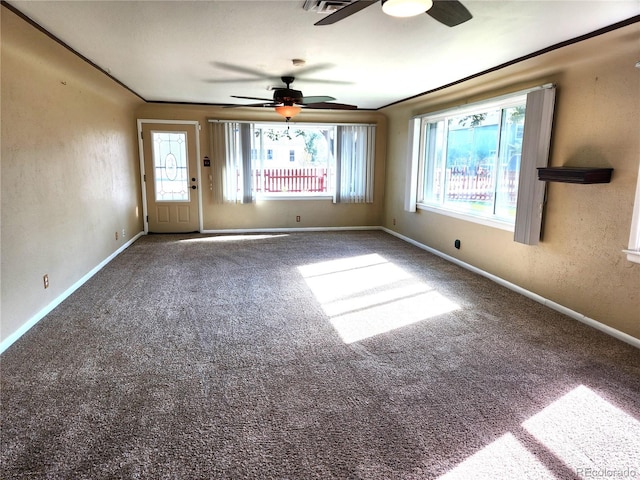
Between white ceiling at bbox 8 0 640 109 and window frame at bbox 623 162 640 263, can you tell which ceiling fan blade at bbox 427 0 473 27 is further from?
window frame at bbox 623 162 640 263

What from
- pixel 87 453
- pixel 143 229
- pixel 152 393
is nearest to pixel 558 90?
pixel 152 393

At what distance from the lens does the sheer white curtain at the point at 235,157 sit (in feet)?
24.1

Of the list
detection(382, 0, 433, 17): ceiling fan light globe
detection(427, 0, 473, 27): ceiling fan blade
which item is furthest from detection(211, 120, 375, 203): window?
detection(382, 0, 433, 17): ceiling fan light globe

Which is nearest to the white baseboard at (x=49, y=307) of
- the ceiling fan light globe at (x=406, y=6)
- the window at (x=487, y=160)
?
the ceiling fan light globe at (x=406, y=6)

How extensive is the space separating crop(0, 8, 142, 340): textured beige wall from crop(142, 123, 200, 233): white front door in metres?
1.48

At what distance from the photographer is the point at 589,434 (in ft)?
6.85

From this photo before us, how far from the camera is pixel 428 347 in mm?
3062

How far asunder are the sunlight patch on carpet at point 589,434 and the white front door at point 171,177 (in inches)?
261

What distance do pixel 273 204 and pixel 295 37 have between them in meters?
4.81

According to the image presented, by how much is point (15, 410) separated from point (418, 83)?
4.87m

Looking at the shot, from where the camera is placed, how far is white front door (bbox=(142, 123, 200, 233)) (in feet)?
23.9

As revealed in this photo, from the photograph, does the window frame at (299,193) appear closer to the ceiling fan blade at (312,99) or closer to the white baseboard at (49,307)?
the ceiling fan blade at (312,99)

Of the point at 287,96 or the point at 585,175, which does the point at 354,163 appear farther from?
the point at 585,175

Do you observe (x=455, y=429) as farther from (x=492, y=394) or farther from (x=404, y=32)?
(x=404, y=32)
